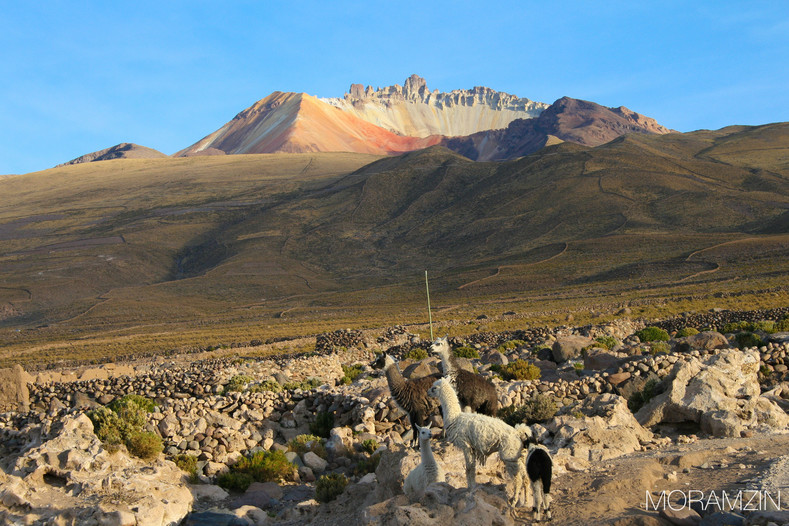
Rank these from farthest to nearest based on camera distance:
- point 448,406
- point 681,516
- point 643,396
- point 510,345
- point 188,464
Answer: point 510,345, point 643,396, point 188,464, point 448,406, point 681,516

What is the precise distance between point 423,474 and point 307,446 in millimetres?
4500

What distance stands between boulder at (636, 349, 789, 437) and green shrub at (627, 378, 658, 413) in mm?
418

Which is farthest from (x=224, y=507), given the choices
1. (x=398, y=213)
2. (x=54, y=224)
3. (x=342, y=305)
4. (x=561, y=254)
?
(x=54, y=224)

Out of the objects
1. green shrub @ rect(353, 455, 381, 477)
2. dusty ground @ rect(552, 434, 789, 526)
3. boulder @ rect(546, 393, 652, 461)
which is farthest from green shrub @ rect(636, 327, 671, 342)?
green shrub @ rect(353, 455, 381, 477)

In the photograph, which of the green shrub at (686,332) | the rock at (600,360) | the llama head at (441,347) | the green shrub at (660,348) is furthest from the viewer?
the green shrub at (686,332)


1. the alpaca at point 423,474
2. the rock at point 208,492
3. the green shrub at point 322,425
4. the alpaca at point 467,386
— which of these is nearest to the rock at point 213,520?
the rock at point 208,492

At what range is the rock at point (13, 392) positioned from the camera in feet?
55.8

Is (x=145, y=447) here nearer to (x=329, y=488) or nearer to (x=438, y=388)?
(x=329, y=488)

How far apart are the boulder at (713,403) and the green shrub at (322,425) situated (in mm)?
5794

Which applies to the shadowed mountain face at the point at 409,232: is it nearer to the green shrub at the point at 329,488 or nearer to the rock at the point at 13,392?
the rock at the point at 13,392

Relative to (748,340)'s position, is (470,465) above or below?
above

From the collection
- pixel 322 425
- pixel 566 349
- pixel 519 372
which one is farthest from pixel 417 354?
pixel 322 425

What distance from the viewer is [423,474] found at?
7.73 meters

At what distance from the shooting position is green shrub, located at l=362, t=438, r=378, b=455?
11445 millimetres
